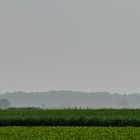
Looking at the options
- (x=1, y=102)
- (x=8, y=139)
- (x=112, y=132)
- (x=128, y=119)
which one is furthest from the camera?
(x=1, y=102)

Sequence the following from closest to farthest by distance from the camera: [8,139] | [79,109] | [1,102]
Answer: [8,139]
[79,109]
[1,102]

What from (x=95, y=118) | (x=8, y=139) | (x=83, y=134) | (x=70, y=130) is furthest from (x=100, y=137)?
(x=95, y=118)

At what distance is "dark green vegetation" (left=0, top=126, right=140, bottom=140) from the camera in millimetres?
23656

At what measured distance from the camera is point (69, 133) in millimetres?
24875

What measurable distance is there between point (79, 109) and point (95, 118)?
1189 cm

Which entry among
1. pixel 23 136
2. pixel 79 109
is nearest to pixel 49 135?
pixel 23 136

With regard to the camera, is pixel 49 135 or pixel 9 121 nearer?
pixel 49 135

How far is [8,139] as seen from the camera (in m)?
23.2

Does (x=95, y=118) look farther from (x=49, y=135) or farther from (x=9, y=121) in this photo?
(x=49, y=135)

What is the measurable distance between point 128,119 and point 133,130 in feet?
23.9

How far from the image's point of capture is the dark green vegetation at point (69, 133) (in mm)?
23656

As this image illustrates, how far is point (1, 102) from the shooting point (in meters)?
180

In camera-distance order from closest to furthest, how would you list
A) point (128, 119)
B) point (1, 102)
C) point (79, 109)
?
1. point (128, 119)
2. point (79, 109)
3. point (1, 102)

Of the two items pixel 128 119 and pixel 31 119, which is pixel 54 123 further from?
pixel 128 119
